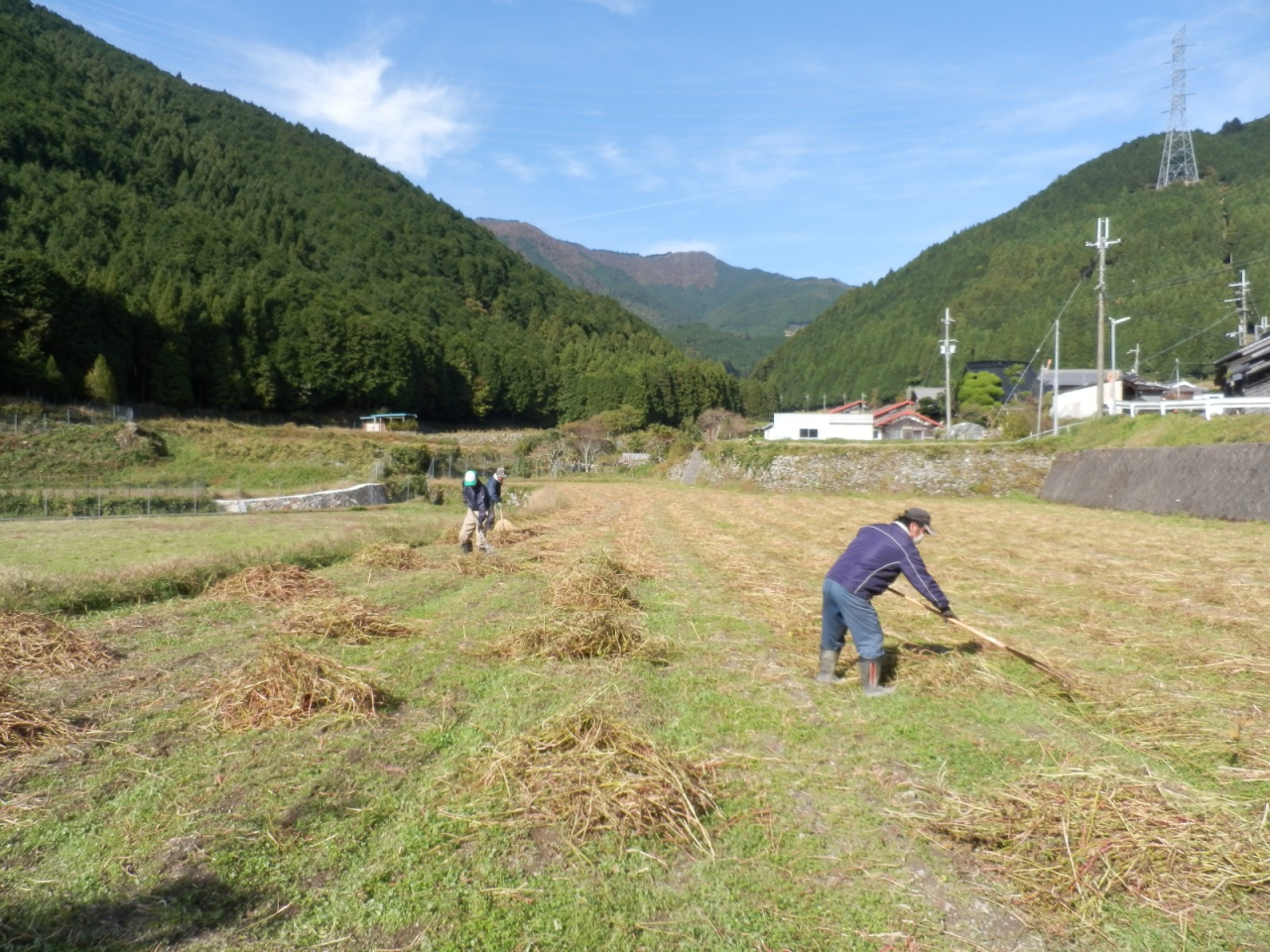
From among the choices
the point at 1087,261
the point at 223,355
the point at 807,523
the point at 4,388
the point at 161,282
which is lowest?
the point at 807,523

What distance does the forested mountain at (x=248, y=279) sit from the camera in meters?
60.7

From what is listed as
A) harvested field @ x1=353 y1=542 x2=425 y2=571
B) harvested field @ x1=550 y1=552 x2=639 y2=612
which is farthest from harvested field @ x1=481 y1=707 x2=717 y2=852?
harvested field @ x1=353 y1=542 x2=425 y2=571

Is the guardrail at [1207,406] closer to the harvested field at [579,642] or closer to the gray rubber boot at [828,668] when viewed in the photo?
the gray rubber boot at [828,668]

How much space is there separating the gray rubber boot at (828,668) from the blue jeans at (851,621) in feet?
0.18

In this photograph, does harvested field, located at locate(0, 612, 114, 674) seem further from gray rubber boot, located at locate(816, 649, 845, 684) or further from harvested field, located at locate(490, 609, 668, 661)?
gray rubber boot, located at locate(816, 649, 845, 684)

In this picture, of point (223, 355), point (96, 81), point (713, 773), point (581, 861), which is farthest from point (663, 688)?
point (96, 81)

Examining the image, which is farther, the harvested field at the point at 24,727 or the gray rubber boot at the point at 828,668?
the gray rubber boot at the point at 828,668

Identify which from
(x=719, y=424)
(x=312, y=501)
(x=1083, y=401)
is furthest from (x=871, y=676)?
(x=719, y=424)

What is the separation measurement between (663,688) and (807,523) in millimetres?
15436

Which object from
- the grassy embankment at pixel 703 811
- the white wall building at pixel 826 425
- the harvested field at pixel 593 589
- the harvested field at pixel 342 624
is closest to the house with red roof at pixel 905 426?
the white wall building at pixel 826 425

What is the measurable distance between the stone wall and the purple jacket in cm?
2865

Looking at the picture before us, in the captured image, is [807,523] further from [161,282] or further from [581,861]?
[161,282]

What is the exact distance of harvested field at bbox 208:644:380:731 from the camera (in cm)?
529

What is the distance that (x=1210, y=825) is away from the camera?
12.4 ft
